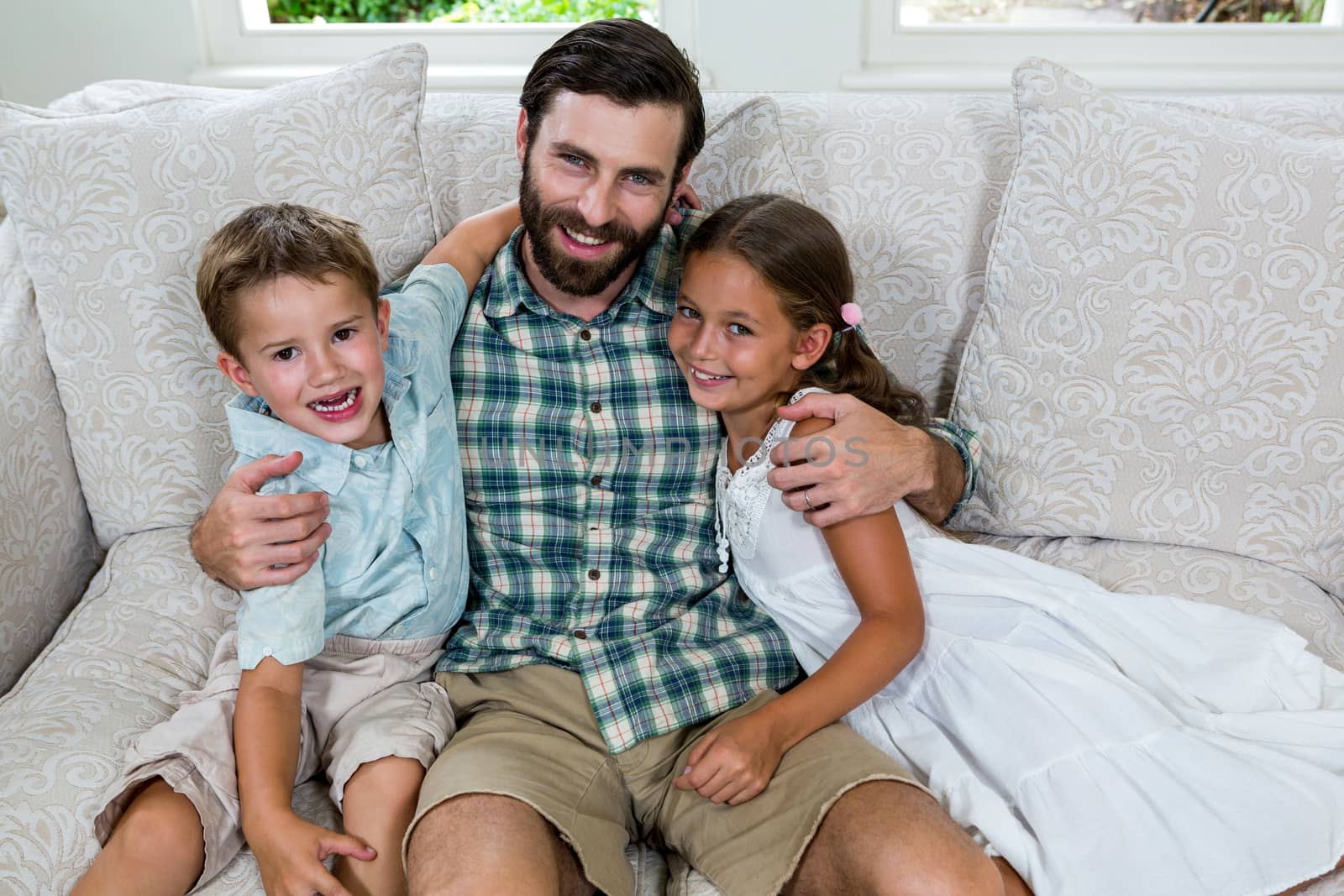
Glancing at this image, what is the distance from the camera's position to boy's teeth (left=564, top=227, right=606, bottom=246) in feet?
4.45

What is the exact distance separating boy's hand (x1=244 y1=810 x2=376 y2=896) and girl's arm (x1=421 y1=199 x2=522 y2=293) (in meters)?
0.71

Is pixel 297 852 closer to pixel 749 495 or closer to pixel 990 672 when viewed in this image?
pixel 749 495

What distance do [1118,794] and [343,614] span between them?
2.96 ft

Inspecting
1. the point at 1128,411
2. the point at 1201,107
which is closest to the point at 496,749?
the point at 1128,411

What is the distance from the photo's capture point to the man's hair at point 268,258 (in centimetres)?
116

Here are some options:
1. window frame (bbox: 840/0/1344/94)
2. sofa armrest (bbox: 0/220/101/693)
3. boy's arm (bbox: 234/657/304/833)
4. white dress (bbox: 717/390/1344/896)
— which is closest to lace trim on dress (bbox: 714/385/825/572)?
white dress (bbox: 717/390/1344/896)

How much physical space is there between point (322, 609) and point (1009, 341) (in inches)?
38.9

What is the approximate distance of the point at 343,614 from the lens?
1.31 m

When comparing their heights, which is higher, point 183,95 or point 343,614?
point 183,95

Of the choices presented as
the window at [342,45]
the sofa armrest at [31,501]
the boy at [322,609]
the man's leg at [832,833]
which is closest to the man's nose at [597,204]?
the boy at [322,609]

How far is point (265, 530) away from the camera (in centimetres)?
117

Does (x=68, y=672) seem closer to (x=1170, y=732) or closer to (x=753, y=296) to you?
(x=753, y=296)

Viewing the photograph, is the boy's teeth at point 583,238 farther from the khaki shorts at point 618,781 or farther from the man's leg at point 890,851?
the man's leg at point 890,851

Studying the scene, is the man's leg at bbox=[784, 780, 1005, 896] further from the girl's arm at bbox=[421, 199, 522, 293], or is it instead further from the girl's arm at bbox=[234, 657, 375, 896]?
the girl's arm at bbox=[421, 199, 522, 293]
